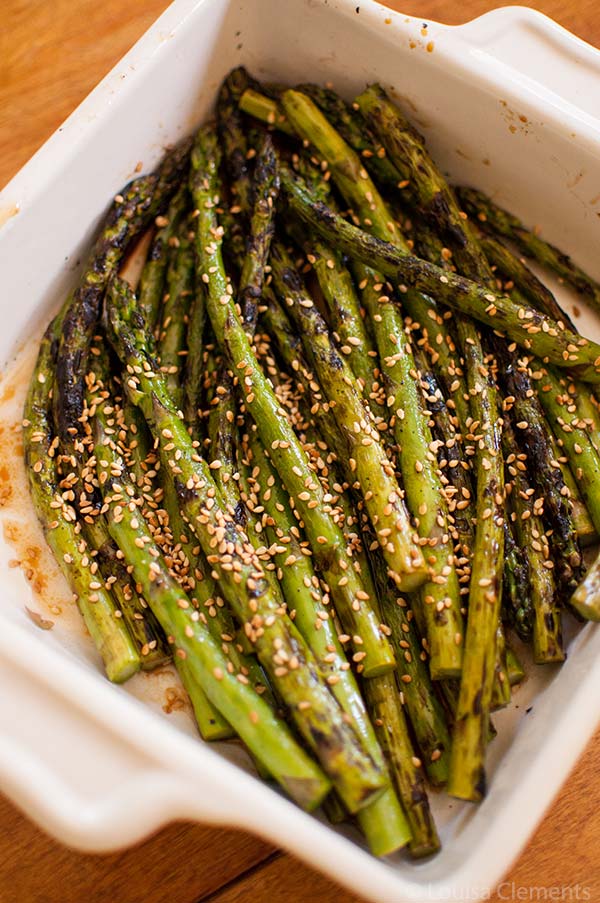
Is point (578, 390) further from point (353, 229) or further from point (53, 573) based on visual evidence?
point (53, 573)

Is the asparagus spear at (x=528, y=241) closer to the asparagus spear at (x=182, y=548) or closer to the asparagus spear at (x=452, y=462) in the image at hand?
the asparagus spear at (x=452, y=462)

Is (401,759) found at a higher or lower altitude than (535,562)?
lower

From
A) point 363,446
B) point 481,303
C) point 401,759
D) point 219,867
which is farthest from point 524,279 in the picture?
point 219,867

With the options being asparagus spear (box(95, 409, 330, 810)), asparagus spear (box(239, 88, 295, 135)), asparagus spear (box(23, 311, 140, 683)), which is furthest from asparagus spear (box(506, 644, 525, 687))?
asparagus spear (box(239, 88, 295, 135))

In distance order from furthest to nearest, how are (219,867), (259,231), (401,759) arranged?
(259,231) < (219,867) < (401,759)

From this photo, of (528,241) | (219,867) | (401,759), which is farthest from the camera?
(528,241)

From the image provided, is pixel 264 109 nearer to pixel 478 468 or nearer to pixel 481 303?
pixel 481 303
